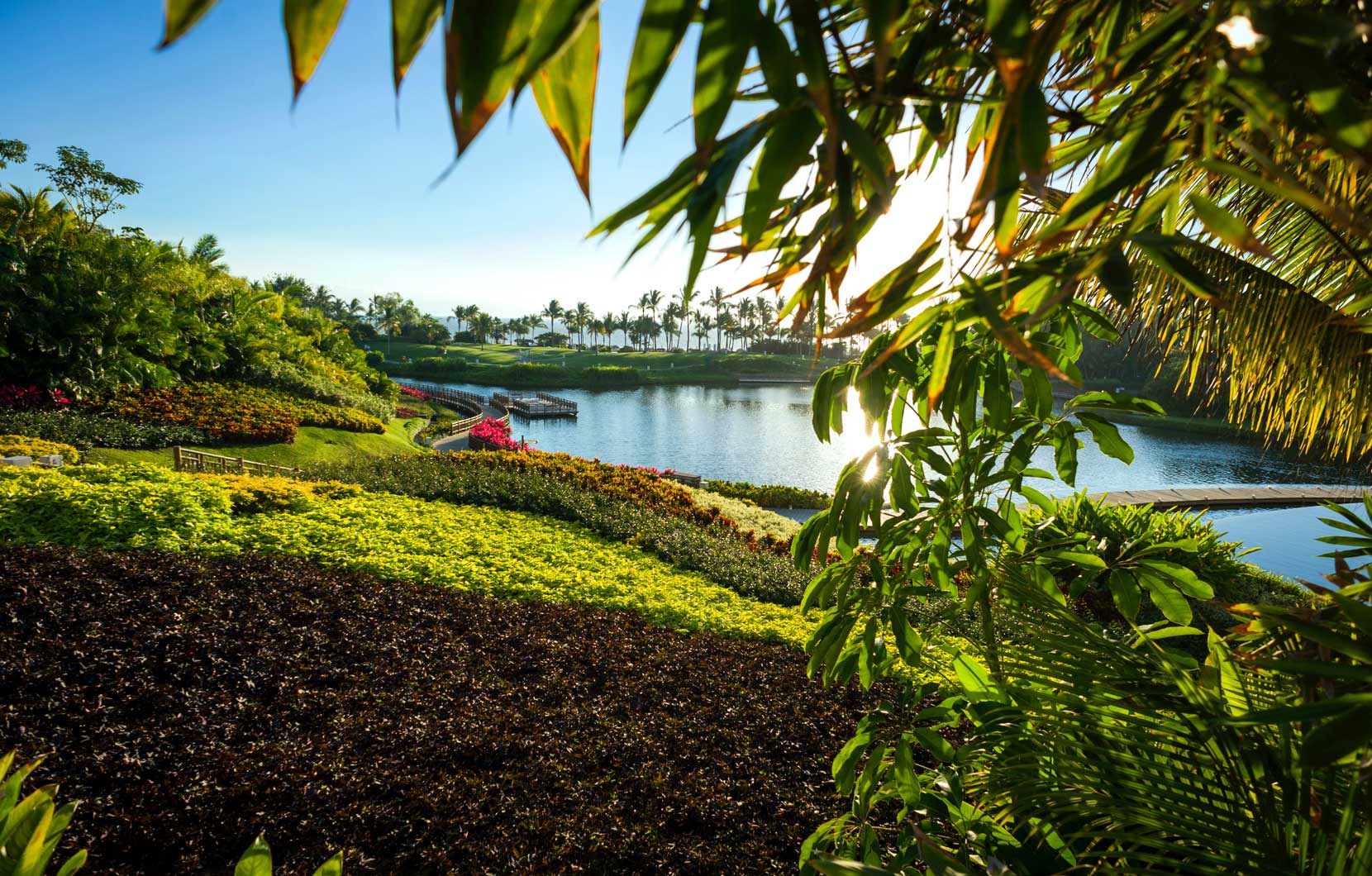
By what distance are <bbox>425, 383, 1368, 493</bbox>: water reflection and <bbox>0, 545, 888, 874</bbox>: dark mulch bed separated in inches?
537

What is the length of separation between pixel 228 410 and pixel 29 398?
386cm

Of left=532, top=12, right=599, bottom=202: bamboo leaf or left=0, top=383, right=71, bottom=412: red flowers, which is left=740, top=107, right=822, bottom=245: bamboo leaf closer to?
left=532, top=12, right=599, bottom=202: bamboo leaf

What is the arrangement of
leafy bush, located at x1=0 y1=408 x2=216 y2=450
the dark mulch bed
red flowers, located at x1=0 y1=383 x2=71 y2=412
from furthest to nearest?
1. red flowers, located at x1=0 y1=383 x2=71 y2=412
2. leafy bush, located at x1=0 y1=408 x2=216 y2=450
3. the dark mulch bed

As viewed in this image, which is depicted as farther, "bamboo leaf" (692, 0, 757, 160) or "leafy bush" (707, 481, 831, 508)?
"leafy bush" (707, 481, 831, 508)

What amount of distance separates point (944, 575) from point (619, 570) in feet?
23.2

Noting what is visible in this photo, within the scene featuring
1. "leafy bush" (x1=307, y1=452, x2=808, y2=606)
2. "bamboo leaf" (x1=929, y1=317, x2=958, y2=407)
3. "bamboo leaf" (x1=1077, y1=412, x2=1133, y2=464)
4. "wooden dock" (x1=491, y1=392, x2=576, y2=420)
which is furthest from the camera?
"wooden dock" (x1=491, y1=392, x2=576, y2=420)

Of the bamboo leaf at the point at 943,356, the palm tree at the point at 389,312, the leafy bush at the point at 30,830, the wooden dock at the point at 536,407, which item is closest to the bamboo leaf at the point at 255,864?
the leafy bush at the point at 30,830

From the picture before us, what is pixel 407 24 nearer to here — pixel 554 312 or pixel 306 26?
pixel 306 26

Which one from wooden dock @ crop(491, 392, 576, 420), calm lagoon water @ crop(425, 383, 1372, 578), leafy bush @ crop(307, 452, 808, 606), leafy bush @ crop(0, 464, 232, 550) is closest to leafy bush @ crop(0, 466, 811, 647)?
leafy bush @ crop(0, 464, 232, 550)

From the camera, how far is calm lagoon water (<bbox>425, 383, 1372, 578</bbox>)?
1611 centimetres

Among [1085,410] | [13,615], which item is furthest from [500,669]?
[1085,410]

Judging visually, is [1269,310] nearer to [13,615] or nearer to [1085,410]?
[1085,410]

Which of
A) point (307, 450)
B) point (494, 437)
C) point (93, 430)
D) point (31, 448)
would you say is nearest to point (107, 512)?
point (31, 448)

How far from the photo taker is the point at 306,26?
54 cm
